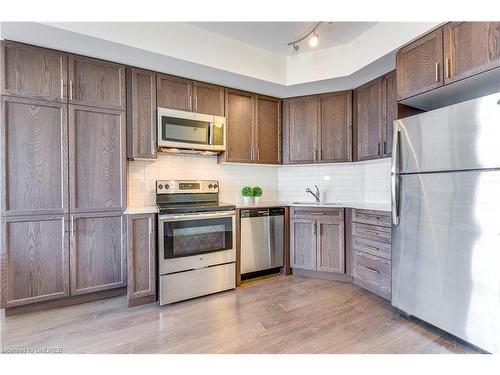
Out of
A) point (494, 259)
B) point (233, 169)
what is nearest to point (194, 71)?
point (233, 169)

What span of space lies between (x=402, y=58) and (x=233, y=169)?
7.15 ft

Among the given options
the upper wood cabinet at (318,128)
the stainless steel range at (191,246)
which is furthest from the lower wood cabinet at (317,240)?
the stainless steel range at (191,246)

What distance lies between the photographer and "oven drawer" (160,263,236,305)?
91.0 inches

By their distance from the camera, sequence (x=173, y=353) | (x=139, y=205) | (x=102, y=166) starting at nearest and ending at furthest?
(x=173, y=353), (x=102, y=166), (x=139, y=205)

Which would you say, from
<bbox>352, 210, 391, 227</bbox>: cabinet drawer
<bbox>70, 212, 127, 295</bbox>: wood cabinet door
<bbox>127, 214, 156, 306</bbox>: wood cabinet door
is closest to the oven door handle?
<bbox>127, 214, 156, 306</bbox>: wood cabinet door

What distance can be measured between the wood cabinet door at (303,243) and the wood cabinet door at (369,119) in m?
1.05

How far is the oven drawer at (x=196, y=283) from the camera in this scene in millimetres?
2311

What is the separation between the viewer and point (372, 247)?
98.0 inches

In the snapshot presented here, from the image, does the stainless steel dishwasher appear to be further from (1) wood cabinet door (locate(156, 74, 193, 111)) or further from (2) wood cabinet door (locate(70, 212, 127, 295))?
(1) wood cabinet door (locate(156, 74, 193, 111))

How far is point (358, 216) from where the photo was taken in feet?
8.68

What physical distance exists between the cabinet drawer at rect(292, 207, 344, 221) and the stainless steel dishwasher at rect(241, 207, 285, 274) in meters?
0.19

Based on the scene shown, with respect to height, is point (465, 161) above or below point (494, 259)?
above

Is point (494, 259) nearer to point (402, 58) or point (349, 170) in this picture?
point (402, 58)
